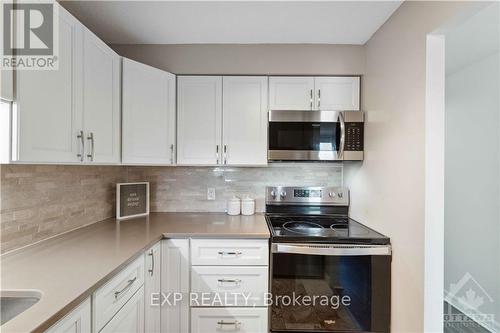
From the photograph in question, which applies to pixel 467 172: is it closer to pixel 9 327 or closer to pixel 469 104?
pixel 469 104

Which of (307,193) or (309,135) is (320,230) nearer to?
(307,193)

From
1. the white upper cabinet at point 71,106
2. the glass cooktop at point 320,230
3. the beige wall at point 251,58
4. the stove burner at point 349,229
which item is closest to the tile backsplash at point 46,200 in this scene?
the white upper cabinet at point 71,106

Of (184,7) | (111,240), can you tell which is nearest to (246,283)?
(111,240)

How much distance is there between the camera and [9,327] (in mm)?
693

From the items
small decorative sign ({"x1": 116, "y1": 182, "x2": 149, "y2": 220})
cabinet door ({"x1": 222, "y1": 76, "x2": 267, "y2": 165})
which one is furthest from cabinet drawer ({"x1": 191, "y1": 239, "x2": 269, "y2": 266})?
small decorative sign ({"x1": 116, "y1": 182, "x2": 149, "y2": 220})

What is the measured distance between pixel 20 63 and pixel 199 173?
155 cm

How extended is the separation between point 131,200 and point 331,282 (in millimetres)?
1695

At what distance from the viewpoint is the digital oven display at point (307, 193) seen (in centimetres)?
232

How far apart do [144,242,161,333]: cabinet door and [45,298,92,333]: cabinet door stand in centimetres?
55

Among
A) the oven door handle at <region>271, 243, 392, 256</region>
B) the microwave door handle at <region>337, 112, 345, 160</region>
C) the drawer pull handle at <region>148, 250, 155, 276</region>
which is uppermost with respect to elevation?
the microwave door handle at <region>337, 112, 345, 160</region>

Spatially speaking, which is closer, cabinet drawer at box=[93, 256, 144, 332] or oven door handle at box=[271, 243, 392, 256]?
cabinet drawer at box=[93, 256, 144, 332]

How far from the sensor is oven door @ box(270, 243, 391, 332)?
1.64 metres

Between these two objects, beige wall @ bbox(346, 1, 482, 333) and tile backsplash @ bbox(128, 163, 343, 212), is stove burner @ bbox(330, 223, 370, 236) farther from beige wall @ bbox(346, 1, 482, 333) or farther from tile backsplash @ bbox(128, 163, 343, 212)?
tile backsplash @ bbox(128, 163, 343, 212)

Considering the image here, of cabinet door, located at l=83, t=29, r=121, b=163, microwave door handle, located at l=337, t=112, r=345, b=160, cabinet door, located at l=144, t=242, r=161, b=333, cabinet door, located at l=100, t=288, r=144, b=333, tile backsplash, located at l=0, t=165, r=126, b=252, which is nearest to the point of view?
cabinet door, located at l=100, t=288, r=144, b=333
